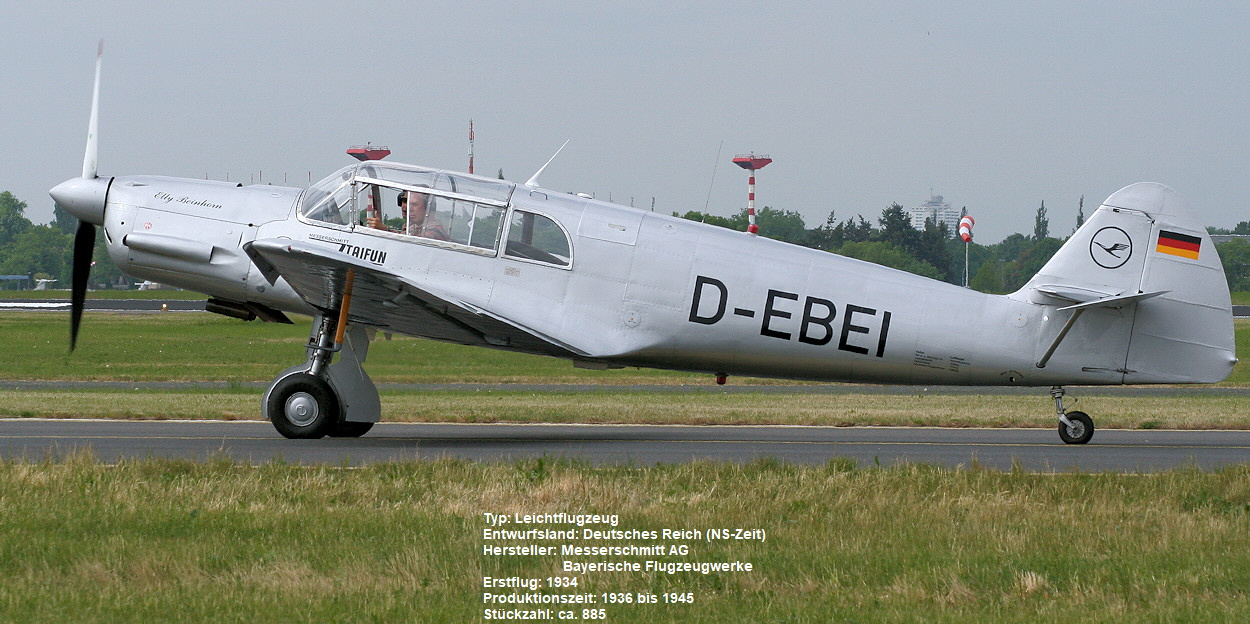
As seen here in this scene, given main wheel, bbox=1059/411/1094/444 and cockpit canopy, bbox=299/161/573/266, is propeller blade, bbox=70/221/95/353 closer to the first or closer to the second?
cockpit canopy, bbox=299/161/573/266

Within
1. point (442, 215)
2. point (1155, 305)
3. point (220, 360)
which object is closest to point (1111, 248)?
point (1155, 305)

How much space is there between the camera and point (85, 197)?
14625 mm

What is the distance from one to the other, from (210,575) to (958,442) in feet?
33.7

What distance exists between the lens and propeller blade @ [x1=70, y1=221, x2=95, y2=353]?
1507 cm

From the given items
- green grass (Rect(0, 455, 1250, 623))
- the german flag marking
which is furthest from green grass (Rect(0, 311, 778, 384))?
the german flag marking

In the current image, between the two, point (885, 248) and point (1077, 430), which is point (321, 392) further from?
point (885, 248)

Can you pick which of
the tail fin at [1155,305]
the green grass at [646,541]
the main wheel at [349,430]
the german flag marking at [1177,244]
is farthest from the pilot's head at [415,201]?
the german flag marking at [1177,244]

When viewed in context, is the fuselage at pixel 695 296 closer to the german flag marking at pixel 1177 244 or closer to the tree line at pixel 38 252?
the german flag marking at pixel 1177 244

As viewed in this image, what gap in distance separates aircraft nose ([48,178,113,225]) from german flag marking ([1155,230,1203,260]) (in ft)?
40.0

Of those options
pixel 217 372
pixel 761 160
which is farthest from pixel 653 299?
pixel 761 160

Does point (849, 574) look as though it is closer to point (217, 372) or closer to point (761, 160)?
point (217, 372)

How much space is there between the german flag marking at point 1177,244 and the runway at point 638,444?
7.34 feet

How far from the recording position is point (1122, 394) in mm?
25750

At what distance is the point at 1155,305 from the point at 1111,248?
0.78m
